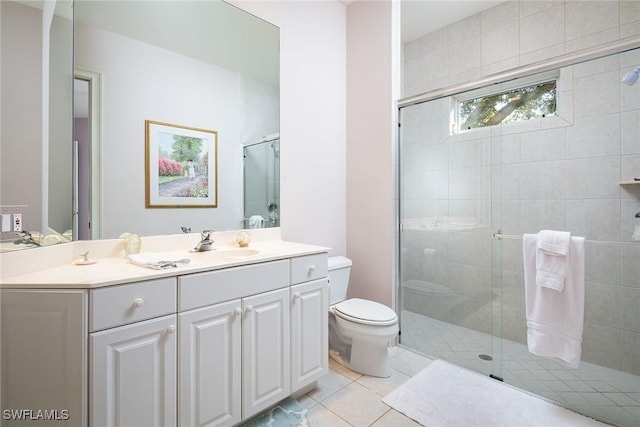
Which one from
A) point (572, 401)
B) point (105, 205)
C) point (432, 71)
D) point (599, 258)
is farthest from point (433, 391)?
point (432, 71)

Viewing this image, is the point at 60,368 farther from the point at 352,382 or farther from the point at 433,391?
the point at 433,391

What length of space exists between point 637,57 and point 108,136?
295 cm

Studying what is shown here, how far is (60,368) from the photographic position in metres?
0.97

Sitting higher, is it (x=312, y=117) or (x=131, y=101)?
(x=312, y=117)

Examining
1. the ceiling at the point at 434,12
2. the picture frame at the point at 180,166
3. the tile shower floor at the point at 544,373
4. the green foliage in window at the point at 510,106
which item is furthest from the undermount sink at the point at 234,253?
the ceiling at the point at 434,12

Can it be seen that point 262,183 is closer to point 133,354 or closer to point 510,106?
point 133,354

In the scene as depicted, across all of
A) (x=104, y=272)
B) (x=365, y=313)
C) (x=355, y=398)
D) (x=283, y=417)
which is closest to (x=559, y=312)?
(x=365, y=313)

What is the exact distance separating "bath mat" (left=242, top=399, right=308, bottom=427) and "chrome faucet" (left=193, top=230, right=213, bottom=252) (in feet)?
3.08

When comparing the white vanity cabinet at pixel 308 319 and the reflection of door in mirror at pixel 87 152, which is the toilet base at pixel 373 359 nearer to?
the white vanity cabinet at pixel 308 319

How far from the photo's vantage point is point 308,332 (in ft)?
5.37

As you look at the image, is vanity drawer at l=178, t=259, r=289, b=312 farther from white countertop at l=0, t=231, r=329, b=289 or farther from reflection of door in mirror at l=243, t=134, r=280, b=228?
reflection of door in mirror at l=243, t=134, r=280, b=228

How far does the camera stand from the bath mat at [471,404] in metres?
1.51

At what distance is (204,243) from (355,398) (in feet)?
4.17

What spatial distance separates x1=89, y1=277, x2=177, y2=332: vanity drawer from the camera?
99 centimetres
